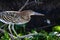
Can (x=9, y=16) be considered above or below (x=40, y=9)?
above

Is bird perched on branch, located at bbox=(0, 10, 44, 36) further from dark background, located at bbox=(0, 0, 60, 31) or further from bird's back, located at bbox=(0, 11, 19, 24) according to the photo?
dark background, located at bbox=(0, 0, 60, 31)

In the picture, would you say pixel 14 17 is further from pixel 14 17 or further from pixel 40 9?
pixel 40 9

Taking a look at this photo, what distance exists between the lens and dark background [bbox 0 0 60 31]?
431 cm

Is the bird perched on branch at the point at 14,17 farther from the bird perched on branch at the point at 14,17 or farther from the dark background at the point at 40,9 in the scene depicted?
the dark background at the point at 40,9

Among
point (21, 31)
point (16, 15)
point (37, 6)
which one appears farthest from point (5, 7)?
point (16, 15)

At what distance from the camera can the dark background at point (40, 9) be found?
14.1 ft

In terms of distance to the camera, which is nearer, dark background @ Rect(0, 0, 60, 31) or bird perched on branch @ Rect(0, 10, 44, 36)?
bird perched on branch @ Rect(0, 10, 44, 36)

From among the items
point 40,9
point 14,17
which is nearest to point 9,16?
point 14,17

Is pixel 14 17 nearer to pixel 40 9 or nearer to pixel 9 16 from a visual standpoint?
pixel 9 16

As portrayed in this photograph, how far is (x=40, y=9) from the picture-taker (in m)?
4.45

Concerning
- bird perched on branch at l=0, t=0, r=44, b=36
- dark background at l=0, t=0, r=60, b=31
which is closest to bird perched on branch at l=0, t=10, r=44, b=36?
bird perched on branch at l=0, t=0, r=44, b=36

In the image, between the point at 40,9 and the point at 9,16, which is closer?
the point at 9,16

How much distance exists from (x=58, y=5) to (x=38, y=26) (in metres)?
0.59

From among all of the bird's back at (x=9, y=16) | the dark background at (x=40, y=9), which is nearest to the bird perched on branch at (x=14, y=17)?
the bird's back at (x=9, y=16)
